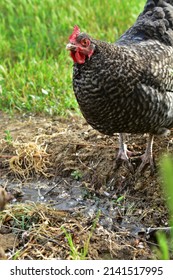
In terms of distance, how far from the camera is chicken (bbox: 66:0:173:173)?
13.9ft

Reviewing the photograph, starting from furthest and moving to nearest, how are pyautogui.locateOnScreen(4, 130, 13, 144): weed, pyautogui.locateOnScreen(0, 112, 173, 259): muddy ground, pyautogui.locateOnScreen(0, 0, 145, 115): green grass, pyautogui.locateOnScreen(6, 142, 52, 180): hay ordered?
1. pyautogui.locateOnScreen(0, 0, 145, 115): green grass
2. pyautogui.locateOnScreen(4, 130, 13, 144): weed
3. pyautogui.locateOnScreen(6, 142, 52, 180): hay
4. pyautogui.locateOnScreen(0, 112, 173, 259): muddy ground

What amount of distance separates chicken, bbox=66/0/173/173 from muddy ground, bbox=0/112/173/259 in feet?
1.29

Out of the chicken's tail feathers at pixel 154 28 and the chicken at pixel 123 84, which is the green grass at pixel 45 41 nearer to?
the chicken's tail feathers at pixel 154 28

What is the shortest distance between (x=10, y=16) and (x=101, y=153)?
12.3ft

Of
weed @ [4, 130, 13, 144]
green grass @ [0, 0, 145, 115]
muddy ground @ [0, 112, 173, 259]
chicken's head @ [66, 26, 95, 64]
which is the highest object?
chicken's head @ [66, 26, 95, 64]

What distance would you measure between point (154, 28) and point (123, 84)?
945 mm

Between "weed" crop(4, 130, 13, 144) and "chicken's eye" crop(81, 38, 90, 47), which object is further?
"weed" crop(4, 130, 13, 144)

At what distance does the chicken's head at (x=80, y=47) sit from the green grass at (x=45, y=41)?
1.90 m

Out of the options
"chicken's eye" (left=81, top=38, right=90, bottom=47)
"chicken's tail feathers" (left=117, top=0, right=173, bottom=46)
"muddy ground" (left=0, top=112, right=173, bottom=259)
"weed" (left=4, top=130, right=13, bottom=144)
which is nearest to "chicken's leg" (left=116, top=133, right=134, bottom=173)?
"muddy ground" (left=0, top=112, right=173, bottom=259)

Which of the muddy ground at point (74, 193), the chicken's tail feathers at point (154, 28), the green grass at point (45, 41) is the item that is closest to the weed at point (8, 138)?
the muddy ground at point (74, 193)

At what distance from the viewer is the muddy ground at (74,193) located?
4.06 meters

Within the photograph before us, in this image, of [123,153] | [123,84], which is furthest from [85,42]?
[123,153]

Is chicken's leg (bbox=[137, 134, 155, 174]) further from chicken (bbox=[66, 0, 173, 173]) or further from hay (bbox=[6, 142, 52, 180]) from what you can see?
hay (bbox=[6, 142, 52, 180])
